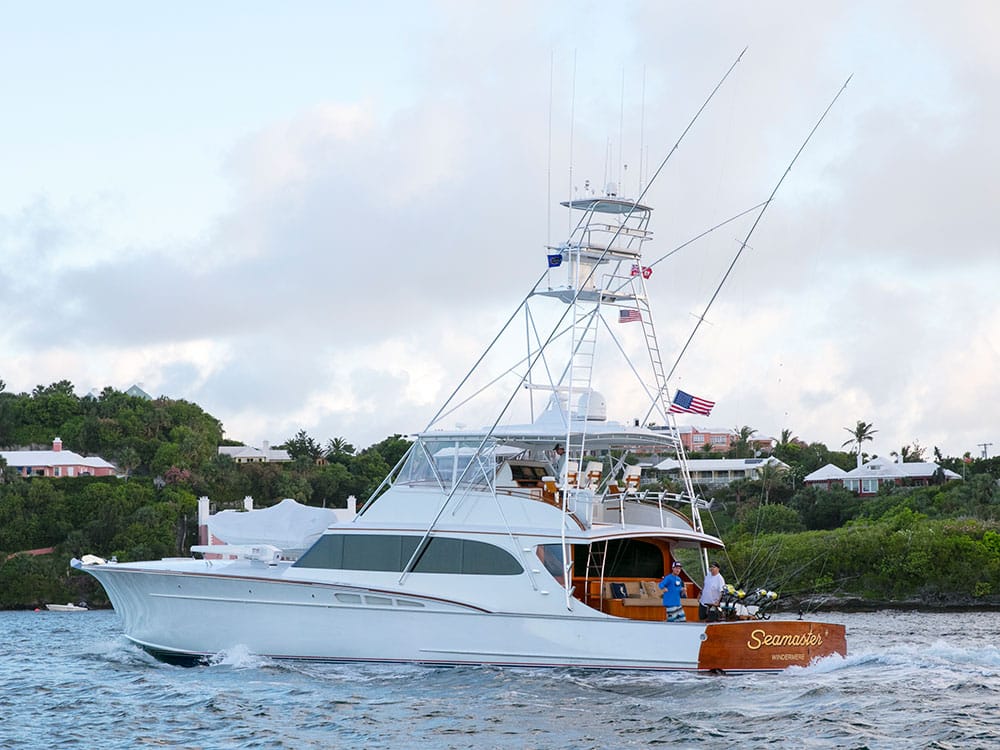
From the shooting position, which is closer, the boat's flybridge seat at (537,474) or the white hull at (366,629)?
the white hull at (366,629)

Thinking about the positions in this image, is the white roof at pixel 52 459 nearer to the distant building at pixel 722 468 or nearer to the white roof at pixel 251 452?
the white roof at pixel 251 452

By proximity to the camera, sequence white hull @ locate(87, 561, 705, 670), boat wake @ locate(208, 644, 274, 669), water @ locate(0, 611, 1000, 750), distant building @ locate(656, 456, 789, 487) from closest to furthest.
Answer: water @ locate(0, 611, 1000, 750), white hull @ locate(87, 561, 705, 670), boat wake @ locate(208, 644, 274, 669), distant building @ locate(656, 456, 789, 487)

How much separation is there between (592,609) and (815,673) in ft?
12.0

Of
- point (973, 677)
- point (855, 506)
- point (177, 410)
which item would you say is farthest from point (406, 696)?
point (177, 410)

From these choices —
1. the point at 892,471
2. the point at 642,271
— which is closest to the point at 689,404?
the point at 642,271

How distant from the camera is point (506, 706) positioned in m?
17.7

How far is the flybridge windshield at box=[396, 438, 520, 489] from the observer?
21812mm

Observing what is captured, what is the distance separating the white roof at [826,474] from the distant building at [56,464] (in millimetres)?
40782

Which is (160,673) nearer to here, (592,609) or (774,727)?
(592,609)

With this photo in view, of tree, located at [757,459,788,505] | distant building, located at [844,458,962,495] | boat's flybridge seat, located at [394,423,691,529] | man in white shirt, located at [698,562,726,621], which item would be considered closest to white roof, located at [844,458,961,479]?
distant building, located at [844,458,962,495]

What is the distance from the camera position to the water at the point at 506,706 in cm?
1588

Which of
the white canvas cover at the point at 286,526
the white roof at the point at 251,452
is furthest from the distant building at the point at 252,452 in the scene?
the white canvas cover at the point at 286,526

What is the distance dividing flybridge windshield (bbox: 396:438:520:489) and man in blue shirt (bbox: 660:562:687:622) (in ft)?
11.6

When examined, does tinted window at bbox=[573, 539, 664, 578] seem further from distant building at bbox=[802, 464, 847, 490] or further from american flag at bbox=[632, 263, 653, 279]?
distant building at bbox=[802, 464, 847, 490]
